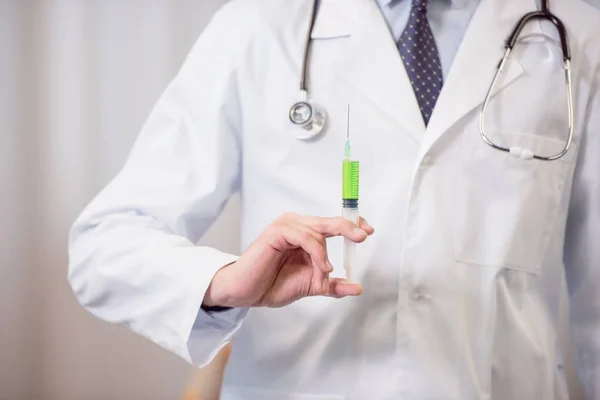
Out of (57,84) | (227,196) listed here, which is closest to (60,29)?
(57,84)

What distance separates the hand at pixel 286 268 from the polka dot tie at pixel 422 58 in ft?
1.00

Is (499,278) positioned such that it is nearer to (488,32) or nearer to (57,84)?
(488,32)

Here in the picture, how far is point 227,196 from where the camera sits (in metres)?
0.95

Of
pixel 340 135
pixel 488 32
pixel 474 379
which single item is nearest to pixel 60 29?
pixel 340 135

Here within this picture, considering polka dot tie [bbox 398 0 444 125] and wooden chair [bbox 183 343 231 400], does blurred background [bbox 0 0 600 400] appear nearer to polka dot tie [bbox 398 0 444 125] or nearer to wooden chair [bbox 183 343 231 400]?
wooden chair [bbox 183 343 231 400]

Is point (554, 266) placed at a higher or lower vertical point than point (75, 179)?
lower

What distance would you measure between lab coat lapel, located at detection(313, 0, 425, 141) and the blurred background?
2.43 ft

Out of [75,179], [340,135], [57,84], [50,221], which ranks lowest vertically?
[50,221]

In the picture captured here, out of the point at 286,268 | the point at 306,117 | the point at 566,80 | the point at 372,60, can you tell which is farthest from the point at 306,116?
the point at 566,80

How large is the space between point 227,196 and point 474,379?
0.49 m

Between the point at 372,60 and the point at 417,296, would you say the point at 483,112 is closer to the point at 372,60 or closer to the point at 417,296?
the point at 372,60

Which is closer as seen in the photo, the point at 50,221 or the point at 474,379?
the point at 474,379

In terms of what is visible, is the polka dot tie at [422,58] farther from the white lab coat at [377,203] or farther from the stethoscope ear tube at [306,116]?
the stethoscope ear tube at [306,116]

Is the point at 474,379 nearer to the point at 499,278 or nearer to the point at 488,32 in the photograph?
the point at 499,278
